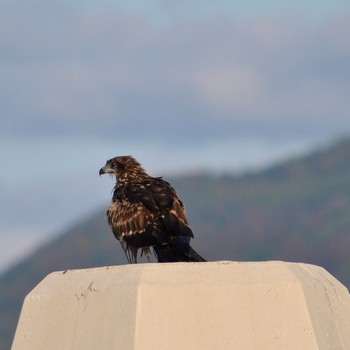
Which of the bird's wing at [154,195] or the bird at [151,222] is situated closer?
the bird at [151,222]

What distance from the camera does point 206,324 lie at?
420 inches

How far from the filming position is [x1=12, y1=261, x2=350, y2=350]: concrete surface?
1066cm

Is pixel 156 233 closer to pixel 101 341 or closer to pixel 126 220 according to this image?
pixel 126 220

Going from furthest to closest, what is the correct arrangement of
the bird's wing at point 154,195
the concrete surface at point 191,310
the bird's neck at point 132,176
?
the bird's neck at point 132,176
the bird's wing at point 154,195
the concrete surface at point 191,310

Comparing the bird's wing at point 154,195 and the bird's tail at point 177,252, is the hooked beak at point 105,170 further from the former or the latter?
the bird's tail at point 177,252

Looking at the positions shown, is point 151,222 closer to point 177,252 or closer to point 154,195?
point 154,195

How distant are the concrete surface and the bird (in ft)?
13.4

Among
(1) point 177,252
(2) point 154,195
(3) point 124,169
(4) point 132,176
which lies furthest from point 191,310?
(3) point 124,169

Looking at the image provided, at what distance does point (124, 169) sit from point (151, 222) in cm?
333

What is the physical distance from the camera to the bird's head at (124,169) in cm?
1962

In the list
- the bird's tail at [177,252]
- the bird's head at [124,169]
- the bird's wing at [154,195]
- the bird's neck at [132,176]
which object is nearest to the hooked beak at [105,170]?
the bird's head at [124,169]

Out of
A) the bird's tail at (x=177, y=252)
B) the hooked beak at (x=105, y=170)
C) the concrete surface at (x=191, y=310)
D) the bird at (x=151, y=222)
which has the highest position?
the hooked beak at (x=105, y=170)

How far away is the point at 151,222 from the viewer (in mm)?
16703

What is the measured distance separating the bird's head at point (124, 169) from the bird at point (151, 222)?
124 cm
